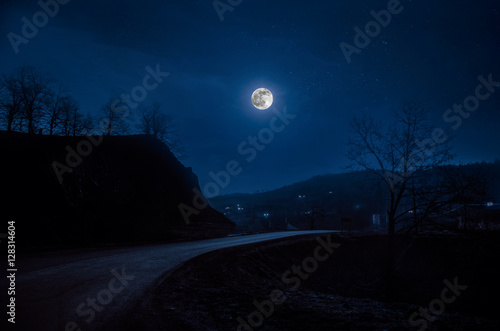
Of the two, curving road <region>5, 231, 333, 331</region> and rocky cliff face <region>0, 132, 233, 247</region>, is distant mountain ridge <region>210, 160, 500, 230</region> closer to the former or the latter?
rocky cliff face <region>0, 132, 233, 247</region>

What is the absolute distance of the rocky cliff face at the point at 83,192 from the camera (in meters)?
14.6

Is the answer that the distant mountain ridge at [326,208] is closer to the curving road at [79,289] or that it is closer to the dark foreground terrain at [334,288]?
the dark foreground terrain at [334,288]

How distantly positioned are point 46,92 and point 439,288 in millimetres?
49485

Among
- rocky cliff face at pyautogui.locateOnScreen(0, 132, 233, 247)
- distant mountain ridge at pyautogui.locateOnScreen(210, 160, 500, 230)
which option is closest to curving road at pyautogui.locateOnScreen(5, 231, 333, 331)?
rocky cliff face at pyautogui.locateOnScreen(0, 132, 233, 247)

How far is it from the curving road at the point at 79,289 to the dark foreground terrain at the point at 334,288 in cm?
53

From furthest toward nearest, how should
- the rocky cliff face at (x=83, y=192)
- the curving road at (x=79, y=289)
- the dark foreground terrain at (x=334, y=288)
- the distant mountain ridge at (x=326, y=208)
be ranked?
the distant mountain ridge at (x=326, y=208), the rocky cliff face at (x=83, y=192), the dark foreground terrain at (x=334, y=288), the curving road at (x=79, y=289)

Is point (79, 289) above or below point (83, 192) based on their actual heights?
below

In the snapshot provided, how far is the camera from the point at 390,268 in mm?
12391

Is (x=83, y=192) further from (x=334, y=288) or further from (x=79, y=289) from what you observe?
(x=334, y=288)

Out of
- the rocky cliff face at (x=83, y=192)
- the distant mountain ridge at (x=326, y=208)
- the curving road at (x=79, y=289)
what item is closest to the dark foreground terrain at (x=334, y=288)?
the curving road at (x=79, y=289)

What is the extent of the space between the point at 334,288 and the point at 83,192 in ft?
62.0

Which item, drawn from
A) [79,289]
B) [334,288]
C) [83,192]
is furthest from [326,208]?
[79,289]

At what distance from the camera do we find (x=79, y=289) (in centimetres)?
556

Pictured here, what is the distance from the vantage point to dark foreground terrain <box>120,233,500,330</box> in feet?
15.0
